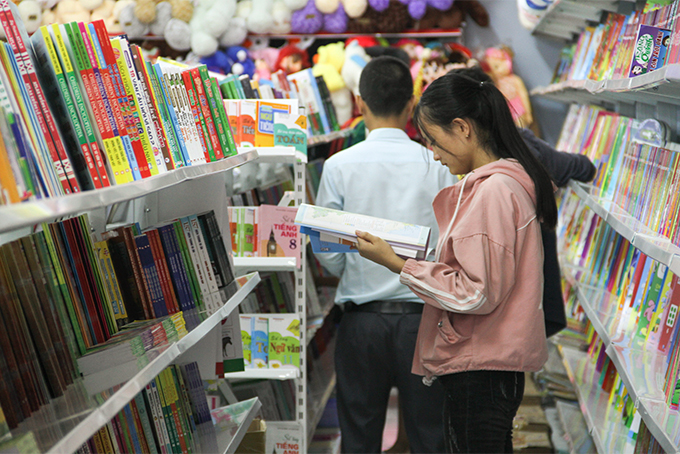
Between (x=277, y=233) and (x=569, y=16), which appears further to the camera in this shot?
(x=569, y=16)

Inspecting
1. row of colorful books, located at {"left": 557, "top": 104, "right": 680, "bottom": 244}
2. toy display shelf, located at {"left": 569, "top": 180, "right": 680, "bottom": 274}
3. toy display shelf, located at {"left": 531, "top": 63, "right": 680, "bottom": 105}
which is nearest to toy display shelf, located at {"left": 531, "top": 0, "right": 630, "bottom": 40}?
toy display shelf, located at {"left": 531, "top": 63, "right": 680, "bottom": 105}

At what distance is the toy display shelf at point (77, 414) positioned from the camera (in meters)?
0.91

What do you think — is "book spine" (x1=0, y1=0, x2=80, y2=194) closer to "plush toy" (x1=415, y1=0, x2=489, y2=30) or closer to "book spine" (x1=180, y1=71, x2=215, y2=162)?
"book spine" (x1=180, y1=71, x2=215, y2=162)

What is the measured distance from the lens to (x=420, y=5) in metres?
4.74

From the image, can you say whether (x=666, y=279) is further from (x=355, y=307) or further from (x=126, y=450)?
(x=126, y=450)

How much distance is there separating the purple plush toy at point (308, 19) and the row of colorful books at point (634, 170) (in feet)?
7.42

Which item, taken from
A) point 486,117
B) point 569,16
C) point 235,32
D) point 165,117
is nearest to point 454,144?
point 486,117

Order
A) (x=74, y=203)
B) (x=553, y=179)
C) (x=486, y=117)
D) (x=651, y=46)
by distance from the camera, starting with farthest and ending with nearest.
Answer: (x=553, y=179)
(x=651, y=46)
(x=486, y=117)
(x=74, y=203)

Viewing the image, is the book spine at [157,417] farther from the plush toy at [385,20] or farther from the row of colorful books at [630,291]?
the plush toy at [385,20]

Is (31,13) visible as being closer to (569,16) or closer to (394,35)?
(394,35)

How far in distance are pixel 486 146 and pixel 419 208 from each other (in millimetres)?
607

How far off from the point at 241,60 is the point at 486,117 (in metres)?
3.53

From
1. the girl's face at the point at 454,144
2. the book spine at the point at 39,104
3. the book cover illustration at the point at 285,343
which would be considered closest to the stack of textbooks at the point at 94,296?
the book spine at the point at 39,104

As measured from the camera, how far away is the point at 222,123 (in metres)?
1.71
